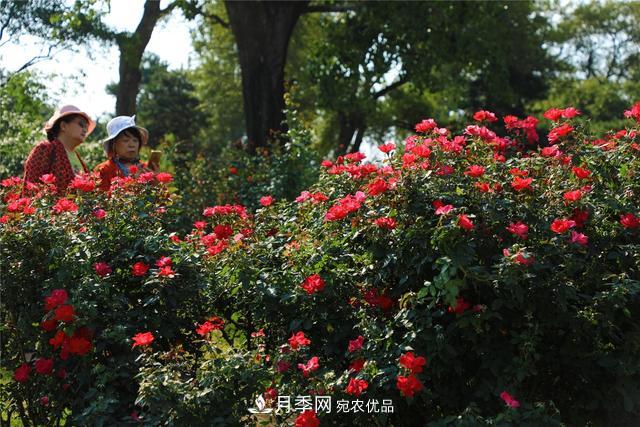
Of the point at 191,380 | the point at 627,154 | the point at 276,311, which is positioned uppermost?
the point at 627,154

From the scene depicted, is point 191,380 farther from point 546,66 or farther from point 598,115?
point 598,115

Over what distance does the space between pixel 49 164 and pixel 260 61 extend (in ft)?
25.7

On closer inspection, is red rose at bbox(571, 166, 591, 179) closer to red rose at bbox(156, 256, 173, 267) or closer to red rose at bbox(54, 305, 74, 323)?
red rose at bbox(156, 256, 173, 267)

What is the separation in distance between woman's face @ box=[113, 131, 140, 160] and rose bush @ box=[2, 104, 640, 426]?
1.75m

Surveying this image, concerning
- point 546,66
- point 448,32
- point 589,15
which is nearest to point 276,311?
point 448,32

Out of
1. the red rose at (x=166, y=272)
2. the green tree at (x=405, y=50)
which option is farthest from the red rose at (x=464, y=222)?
the green tree at (x=405, y=50)

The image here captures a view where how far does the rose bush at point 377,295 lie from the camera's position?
3240 millimetres

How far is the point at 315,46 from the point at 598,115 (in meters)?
18.2

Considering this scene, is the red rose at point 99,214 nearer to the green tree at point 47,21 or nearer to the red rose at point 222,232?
the red rose at point 222,232

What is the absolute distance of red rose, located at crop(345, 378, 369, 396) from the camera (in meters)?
3.15

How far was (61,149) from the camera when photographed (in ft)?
18.7

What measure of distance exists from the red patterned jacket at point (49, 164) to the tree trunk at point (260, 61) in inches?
290

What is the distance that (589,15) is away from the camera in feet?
136

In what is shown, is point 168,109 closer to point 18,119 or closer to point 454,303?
point 18,119
